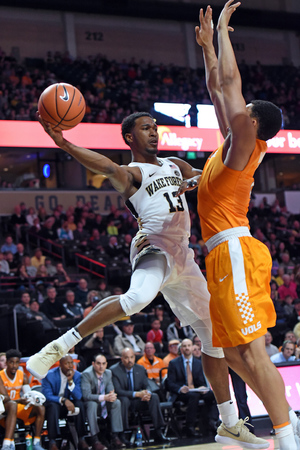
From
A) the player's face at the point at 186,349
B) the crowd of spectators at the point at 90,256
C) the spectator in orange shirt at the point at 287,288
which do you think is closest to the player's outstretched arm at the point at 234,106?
the player's face at the point at 186,349

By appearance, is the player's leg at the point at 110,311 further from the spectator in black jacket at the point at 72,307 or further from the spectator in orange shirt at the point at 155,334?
the spectator in black jacket at the point at 72,307

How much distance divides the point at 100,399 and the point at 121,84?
1627 centimetres

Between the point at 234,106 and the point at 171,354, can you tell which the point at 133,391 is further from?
the point at 234,106

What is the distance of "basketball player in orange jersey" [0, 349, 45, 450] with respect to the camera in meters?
8.23

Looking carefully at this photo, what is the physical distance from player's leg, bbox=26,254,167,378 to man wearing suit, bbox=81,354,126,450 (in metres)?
4.31

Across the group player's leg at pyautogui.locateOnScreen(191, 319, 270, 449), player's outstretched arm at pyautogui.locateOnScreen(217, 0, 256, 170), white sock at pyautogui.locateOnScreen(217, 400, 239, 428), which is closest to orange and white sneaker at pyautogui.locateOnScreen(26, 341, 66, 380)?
player's leg at pyautogui.locateOnScreen(191, 319, 270, 449)

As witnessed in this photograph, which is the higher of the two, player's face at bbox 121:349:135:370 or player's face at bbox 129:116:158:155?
player's face at bbox 129:116:158:155

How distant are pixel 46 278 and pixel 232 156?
10924 mm

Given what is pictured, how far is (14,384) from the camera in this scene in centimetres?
862

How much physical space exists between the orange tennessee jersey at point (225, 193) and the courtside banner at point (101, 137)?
9.95m

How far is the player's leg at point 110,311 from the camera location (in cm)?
438

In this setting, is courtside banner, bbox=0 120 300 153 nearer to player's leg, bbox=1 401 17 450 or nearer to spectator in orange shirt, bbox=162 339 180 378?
spectator in orange shirt, bbox=162 339 180 378

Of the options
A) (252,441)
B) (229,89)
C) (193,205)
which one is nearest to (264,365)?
(252,441)

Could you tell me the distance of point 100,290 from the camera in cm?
1393
